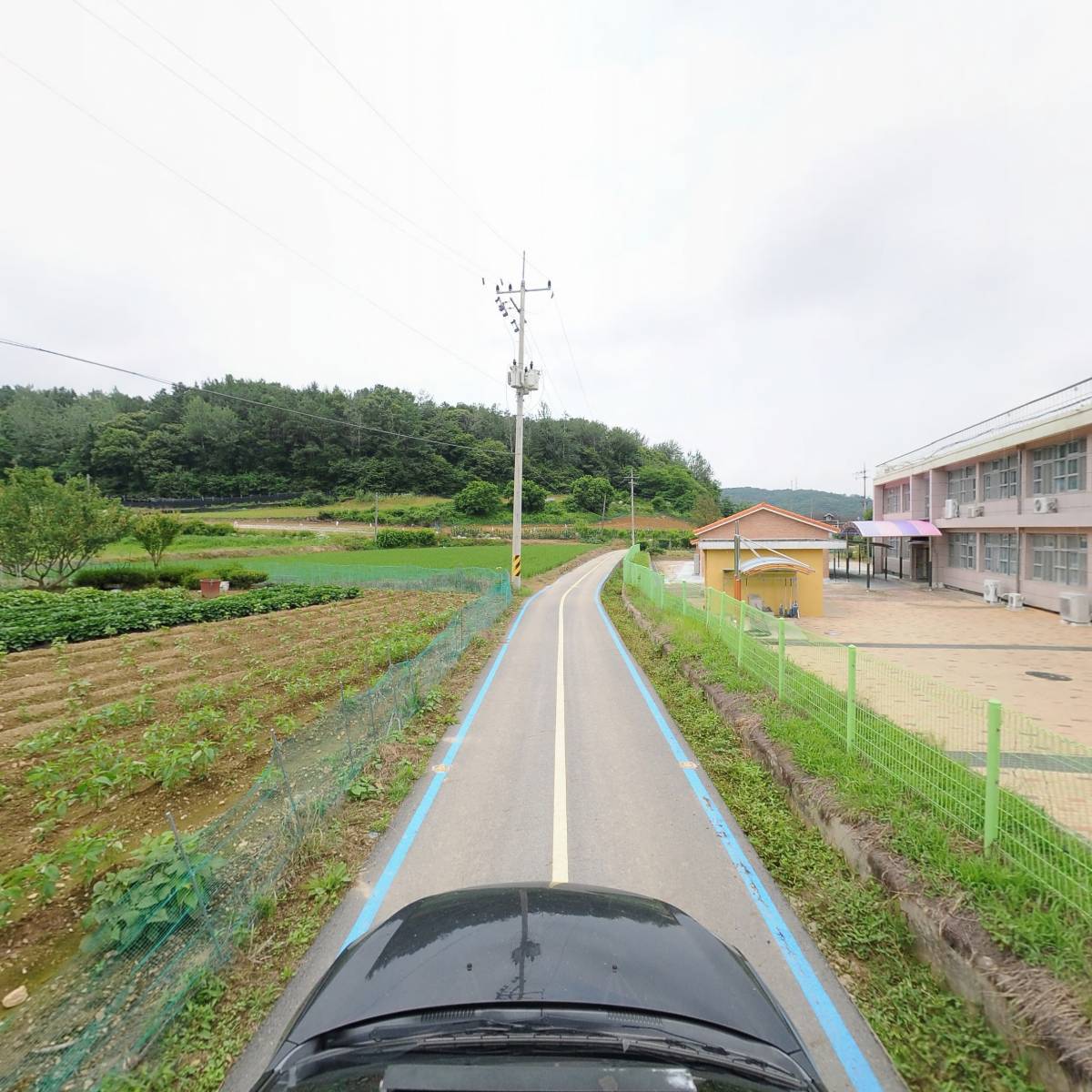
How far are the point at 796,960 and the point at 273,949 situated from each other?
358 cm

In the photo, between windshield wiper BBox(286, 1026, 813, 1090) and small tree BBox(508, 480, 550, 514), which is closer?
windshield wiper BBox(286, 1026, 813, 1090)

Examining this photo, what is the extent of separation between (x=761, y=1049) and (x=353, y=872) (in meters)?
3.78

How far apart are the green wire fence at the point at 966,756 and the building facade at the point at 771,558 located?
12.6 m

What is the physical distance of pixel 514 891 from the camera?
2.84m

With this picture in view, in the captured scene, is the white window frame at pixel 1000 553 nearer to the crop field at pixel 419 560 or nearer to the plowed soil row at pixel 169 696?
the crop field at pixel 419 560

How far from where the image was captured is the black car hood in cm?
204

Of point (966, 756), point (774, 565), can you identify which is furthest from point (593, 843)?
point (774, 565)

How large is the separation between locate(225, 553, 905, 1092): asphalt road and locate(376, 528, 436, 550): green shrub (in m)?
55.0

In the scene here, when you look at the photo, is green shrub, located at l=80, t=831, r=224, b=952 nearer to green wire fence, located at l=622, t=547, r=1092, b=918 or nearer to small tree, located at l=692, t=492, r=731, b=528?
green wire fence, located at l=622, t=547, r=1092, b=918

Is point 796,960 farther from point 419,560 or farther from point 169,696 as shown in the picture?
point 419,560

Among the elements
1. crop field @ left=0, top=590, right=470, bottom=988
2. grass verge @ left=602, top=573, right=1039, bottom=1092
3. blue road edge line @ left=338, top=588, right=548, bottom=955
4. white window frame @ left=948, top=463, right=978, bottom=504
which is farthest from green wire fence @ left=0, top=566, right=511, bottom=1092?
white window frame @ left=948, top=463, right=978, bottom=504

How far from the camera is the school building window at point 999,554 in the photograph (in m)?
24.5

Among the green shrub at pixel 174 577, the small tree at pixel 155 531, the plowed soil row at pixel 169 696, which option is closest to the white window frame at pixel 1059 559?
the plowed soil row at pixel 169 696

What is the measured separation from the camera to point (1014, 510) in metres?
24.1
